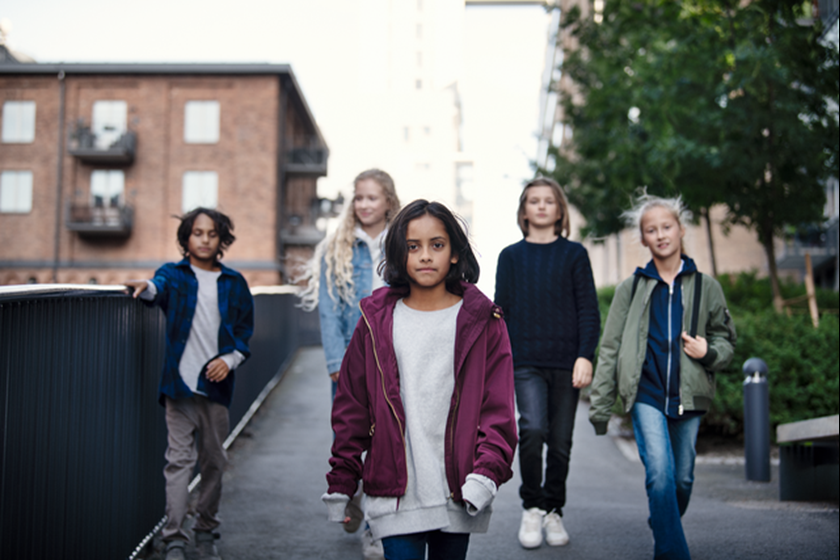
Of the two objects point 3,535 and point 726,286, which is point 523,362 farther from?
point 726,286

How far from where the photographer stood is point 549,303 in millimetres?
5211

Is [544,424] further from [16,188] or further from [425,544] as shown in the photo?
[16,188]

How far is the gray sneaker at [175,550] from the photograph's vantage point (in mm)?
4594

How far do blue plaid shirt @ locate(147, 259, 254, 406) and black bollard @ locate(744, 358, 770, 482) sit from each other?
4807 mm

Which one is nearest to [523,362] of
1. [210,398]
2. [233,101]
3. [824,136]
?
[210,398]

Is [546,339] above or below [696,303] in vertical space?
below

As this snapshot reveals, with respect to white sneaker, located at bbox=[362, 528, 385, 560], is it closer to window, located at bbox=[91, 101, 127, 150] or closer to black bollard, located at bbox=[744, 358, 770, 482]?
black bollard, located at bbox=[744, 358, 770, 482]

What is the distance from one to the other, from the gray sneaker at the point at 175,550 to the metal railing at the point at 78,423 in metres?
0.19

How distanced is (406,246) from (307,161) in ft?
119

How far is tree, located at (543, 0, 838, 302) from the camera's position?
31.7 ft

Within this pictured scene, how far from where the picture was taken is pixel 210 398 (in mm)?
4859

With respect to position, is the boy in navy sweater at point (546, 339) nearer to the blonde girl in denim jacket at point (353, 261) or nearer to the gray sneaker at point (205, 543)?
the blonde girl in denim jacket at point (353, 261)

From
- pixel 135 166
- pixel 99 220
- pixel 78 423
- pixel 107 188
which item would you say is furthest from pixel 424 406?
pixel 107 188

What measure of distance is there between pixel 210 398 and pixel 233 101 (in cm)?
Result: 3201
